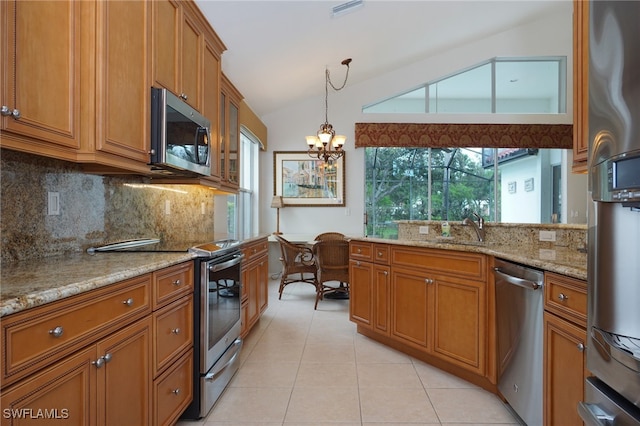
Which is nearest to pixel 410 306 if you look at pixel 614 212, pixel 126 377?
pixel 614 212

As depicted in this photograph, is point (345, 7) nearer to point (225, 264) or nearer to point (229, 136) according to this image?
point (229, 136)

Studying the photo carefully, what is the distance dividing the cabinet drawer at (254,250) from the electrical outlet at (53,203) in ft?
4.37

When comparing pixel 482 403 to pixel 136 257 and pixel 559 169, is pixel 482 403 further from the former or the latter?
pixel 559 169

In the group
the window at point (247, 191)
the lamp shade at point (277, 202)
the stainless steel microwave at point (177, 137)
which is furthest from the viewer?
the lamp shade at point (277, 202)

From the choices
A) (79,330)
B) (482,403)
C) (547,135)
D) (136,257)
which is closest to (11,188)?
(136,257)

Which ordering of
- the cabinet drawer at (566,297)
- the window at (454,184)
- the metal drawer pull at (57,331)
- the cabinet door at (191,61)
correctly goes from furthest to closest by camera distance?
the window at (454,184), the cabinet door at (191,61), the cabinet drawer at (566,297), the metal drawer pull at (57,331)

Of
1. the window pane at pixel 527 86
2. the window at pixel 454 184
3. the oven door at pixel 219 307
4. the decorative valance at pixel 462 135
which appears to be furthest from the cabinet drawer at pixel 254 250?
the window pane at pixel 527 86

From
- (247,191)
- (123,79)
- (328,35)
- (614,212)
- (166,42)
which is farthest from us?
(247,191)

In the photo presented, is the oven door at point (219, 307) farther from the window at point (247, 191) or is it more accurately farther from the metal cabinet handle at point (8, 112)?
the window at point (247, 191)

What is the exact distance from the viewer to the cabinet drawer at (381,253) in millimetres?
2785

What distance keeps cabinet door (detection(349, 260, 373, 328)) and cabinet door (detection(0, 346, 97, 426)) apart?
7.25 ft

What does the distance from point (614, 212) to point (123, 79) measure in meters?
1.91

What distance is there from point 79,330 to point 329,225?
4.88m

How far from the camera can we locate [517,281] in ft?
5.73
